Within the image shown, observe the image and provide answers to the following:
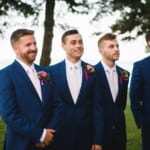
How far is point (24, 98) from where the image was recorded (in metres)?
4.67

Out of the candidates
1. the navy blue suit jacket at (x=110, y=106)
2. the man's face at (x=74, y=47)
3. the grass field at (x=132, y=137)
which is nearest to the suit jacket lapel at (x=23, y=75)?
the man's face at (x=74, y=47)

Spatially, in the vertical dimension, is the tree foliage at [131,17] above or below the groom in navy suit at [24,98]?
above

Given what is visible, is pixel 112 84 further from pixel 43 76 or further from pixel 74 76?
pixel 43 76

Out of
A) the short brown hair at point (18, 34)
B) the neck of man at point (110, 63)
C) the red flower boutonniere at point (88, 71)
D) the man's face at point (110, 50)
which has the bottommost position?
the red flower boutonniere at point (88, 71)

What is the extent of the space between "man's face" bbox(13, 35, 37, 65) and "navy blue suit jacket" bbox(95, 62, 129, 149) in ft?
4.94

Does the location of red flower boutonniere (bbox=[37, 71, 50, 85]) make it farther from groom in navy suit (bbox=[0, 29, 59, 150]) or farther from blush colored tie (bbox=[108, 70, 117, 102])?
blush colored tie (bbox=[108, 70, 117, 102])

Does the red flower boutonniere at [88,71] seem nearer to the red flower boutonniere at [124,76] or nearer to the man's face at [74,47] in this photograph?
the man's face at [74,47]

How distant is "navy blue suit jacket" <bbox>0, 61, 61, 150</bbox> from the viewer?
14.9 feet

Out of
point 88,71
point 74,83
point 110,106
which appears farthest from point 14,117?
point 110,106

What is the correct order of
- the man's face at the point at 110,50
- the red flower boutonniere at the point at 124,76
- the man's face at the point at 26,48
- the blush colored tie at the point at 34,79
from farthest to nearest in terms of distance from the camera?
the red flower boutonniere at the point at 124,76 < the man's face at the point at 110,50 < the blush colored tie at the point at 34,79 < the man's face at the point at 26,48

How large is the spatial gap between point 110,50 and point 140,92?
634 mm

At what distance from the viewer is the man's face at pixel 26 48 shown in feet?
15.3

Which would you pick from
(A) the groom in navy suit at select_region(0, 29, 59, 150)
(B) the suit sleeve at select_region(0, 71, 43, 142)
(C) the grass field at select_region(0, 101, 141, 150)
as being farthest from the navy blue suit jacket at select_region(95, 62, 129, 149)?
(C) the grass field at select_region(0, 101, 141, 150)

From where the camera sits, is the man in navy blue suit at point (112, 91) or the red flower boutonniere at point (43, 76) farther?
the man in navy blue suit at point (112, 91)
